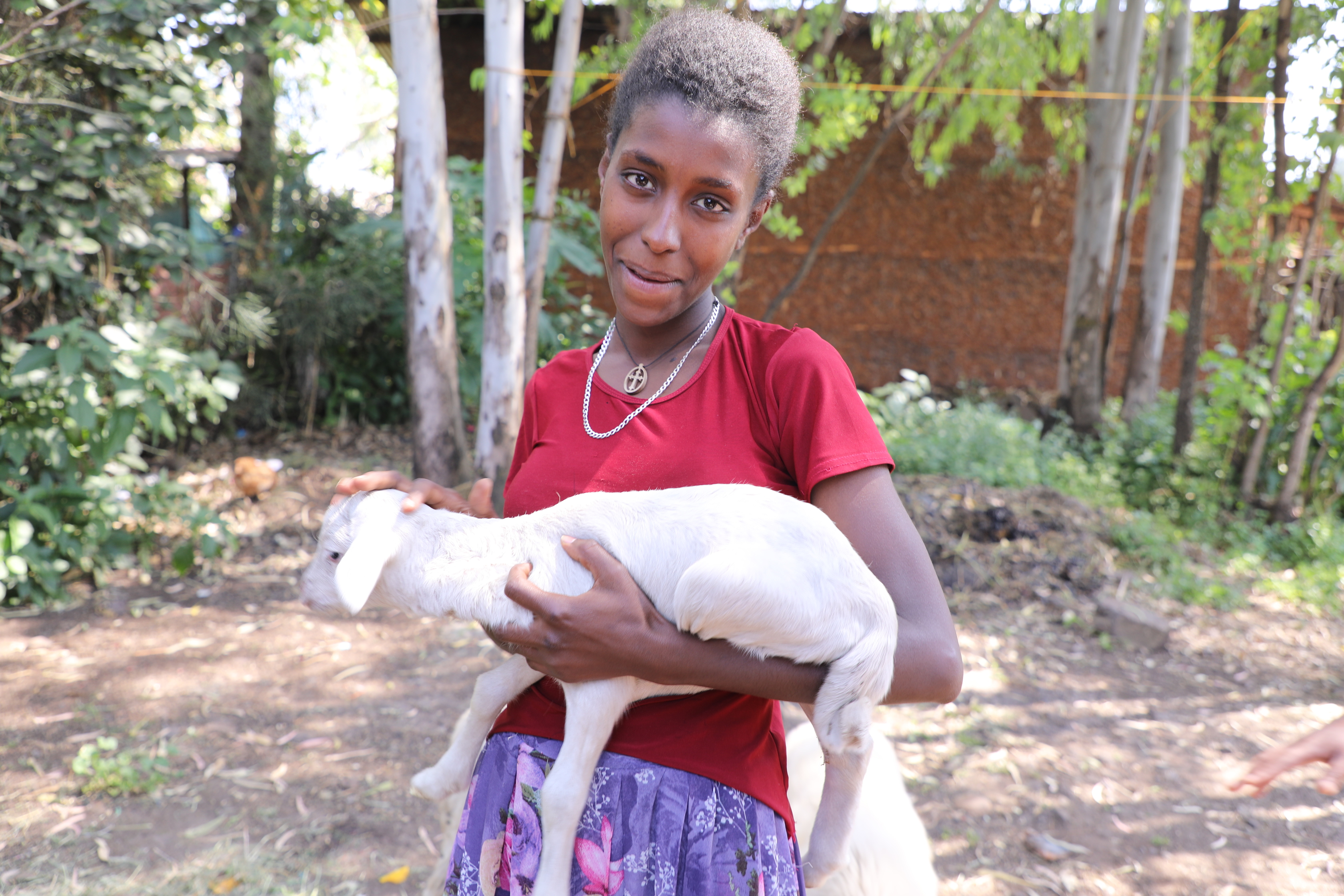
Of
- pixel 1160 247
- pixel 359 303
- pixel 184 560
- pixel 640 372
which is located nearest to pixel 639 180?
pixel 640 372

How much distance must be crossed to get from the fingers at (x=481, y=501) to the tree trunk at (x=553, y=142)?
149 inches

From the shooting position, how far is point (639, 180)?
66.1 inches

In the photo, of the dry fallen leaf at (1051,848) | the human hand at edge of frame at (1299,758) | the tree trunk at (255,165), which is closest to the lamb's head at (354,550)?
the human hand at edge of frame at (1299,758)

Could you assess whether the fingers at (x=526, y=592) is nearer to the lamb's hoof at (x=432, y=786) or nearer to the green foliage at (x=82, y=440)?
the lamb's hoof at (x=432, y=786)

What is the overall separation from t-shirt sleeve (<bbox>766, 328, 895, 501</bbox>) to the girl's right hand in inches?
28.1

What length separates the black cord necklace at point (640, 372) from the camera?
1.76 meters

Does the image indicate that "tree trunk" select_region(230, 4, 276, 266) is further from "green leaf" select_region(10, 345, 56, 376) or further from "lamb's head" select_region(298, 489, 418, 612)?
"lamb's head" select_region(298, 489, 418, 612)

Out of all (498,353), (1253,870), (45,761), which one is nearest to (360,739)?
(45,761)

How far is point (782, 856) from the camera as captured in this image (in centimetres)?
156

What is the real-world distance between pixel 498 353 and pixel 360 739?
8.27ft

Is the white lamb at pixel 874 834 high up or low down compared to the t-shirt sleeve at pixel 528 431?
down

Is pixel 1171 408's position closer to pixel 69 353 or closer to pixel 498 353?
pixel 498 353

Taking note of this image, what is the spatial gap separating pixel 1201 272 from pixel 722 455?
28.0 feet

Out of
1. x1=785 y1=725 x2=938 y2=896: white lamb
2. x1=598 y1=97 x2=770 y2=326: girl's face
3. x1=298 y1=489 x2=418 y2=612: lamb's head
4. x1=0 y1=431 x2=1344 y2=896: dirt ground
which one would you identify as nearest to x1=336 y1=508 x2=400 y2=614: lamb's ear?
x1=298 y1=489 x2=418 y2=612: lamb's head
